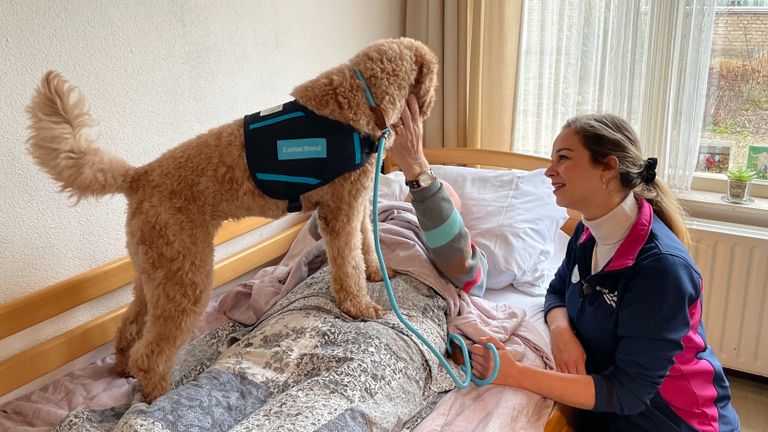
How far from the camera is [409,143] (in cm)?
154

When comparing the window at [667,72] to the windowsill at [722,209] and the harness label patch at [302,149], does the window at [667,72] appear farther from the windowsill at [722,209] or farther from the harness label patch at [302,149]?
the harness label patch at [302,149]

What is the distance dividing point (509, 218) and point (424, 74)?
69cm

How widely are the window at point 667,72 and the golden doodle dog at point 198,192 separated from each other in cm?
111

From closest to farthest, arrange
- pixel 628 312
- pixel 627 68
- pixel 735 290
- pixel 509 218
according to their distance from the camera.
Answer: pixel 628 312, pixel 509 218, pixel 735 290, pixel 627 68

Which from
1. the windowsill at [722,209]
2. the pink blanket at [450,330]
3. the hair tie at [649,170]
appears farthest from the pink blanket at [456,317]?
the windowsill at [722,209]

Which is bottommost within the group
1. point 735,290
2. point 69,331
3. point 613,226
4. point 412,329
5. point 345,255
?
point 735,290

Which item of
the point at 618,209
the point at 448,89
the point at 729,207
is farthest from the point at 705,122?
the point at 618,209

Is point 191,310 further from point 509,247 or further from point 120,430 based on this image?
point 509,247

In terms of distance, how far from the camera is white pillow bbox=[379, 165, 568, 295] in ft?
6.26

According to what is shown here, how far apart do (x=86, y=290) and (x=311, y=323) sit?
→ 2.16 feet

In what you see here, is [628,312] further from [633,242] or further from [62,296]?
[62,296]

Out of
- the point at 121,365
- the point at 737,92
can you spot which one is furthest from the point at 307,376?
the point at 737,92

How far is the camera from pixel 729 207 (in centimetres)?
228

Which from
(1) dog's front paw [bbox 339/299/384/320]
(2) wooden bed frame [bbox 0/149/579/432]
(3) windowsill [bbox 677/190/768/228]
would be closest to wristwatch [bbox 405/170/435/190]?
(1) dog's front paw [bbox 339/299/384/320]
